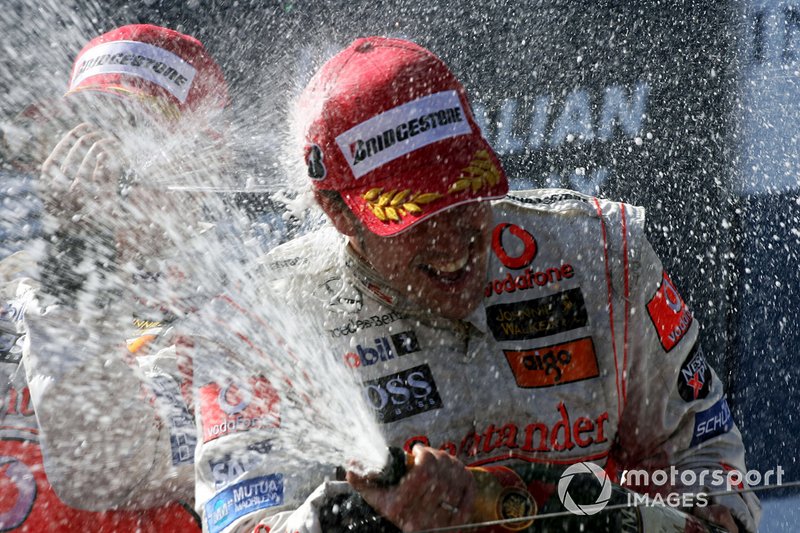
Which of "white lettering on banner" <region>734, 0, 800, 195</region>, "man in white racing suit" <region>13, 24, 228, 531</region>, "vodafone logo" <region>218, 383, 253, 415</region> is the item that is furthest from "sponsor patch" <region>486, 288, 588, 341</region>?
"white lettering on banner" <region>734, 0, 800, 195</region>

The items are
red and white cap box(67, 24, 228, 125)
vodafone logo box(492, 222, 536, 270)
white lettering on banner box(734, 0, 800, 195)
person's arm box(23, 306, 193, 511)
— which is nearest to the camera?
vodafone logo box(492, 222, 536, 270)

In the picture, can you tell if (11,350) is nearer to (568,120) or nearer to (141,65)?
(141,65)

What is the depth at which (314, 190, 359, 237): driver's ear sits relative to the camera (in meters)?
2.08

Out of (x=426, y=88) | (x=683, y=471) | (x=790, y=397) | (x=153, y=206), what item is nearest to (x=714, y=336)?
(x=790, y=397)

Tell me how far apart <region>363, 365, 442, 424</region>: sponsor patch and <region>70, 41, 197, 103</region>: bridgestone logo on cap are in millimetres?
1419

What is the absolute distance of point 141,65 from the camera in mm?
2994

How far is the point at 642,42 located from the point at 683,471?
1.70 meters

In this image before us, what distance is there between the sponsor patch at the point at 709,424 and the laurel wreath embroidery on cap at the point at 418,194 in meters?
0.76

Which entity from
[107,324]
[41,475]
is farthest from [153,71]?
[41,475]

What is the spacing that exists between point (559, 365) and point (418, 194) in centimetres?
55

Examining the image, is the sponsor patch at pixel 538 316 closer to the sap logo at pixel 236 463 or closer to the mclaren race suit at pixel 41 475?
the sap logo at pixel 236 463

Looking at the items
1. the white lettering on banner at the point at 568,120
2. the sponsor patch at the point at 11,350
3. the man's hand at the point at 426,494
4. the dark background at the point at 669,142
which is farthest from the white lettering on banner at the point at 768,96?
the sponsor patch at the point at 11,350

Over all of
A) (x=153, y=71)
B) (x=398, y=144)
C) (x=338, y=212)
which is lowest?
(x=338, y=212)

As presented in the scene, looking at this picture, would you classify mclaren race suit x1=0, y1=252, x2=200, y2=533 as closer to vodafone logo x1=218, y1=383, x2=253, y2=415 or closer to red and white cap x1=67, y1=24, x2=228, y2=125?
vodafone logo x1=218, y1=383, x2=253, y2=415
